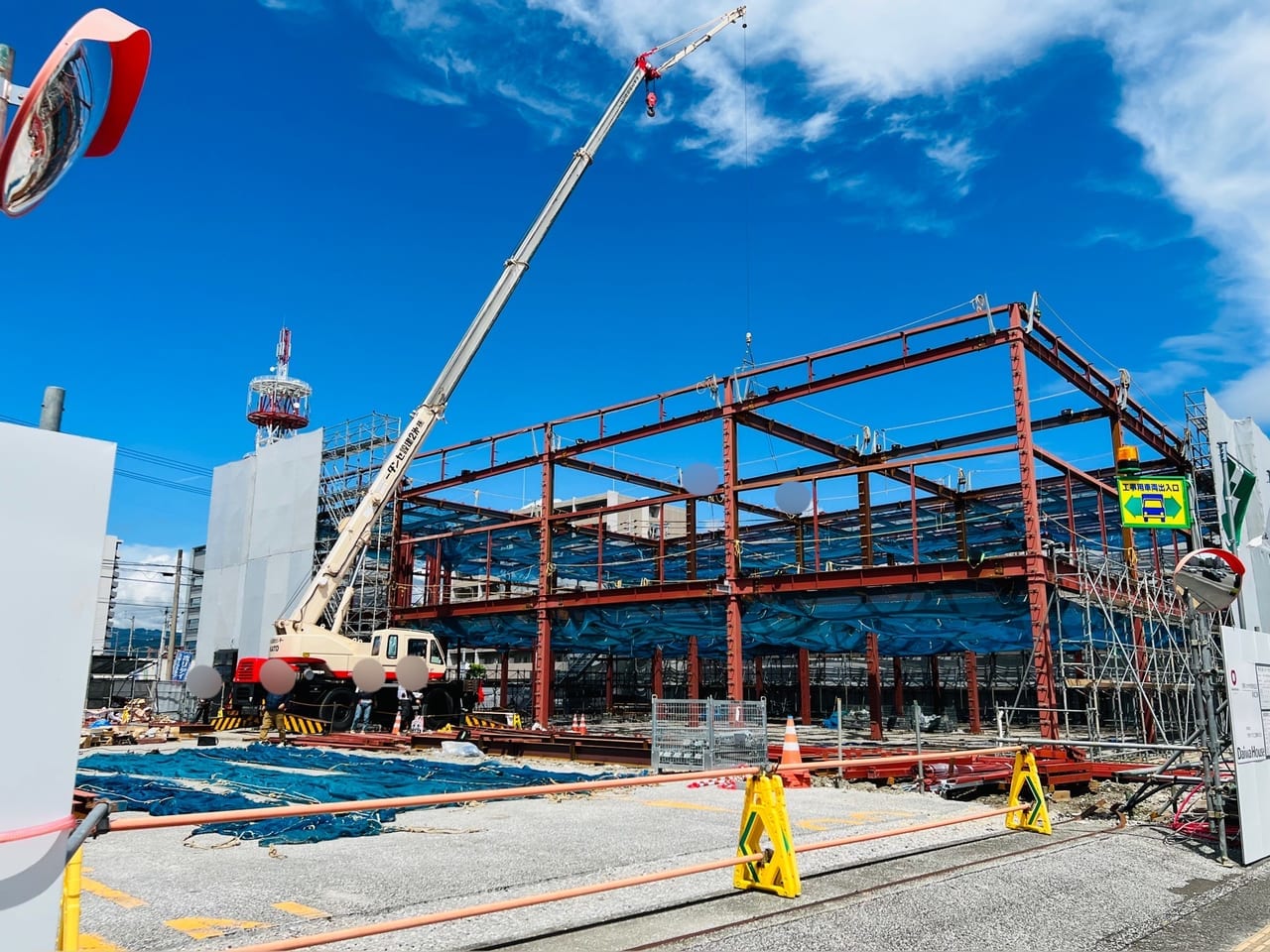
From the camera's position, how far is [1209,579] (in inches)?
422

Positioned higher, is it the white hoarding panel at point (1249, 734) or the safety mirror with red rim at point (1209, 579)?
the safety mirror with red rim at point (1209, 579)

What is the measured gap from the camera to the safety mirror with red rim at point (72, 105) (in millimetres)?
3131

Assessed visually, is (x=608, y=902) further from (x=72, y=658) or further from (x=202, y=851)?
(x=72, y=658)

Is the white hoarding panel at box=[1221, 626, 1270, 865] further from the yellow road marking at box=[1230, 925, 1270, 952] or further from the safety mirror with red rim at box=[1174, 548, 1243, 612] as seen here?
the yellow road marking at box=[1230, 925, 1270, 952]

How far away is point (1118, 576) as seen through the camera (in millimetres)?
23516

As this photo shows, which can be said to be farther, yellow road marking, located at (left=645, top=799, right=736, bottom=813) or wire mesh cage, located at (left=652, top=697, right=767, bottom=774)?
wire mesh cage, located at (left=652, top=697, right=767, bottom=774)

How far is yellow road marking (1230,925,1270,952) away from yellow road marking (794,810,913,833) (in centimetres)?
507

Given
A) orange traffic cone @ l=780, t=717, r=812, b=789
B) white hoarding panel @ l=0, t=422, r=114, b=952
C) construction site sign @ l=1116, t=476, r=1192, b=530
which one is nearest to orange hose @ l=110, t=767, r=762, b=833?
white hoarding panel @ l=0, t=422, r=114, b=952

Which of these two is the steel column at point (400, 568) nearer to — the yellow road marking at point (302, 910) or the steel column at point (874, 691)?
the steel column at point (874, 691)

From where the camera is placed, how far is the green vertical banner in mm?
28531

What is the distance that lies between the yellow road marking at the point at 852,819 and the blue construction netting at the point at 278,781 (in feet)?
11.8

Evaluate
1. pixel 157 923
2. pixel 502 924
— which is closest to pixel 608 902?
pixel 502 924

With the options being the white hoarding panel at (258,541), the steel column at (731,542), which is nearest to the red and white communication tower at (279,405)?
the white hoarding panel at (258,541)

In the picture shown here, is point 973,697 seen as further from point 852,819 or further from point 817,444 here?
point 852,819
